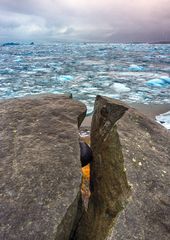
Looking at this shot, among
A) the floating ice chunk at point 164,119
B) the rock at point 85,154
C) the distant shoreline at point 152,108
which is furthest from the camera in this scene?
the distant shoreline at point 152,108

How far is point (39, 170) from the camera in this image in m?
2.99

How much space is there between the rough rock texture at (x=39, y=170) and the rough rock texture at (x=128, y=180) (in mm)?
419

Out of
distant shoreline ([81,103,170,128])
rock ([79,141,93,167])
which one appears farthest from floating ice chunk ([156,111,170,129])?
rock ([79,141,93,167])

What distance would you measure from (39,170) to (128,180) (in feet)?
3.20

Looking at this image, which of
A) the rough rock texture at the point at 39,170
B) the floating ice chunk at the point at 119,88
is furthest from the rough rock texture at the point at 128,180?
the floating ice chunk at the point at 119,88

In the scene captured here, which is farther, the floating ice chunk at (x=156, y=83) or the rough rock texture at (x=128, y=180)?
the floating ice chunk at (x=156, y=83)

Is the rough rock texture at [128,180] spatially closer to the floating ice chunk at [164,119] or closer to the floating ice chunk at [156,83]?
the floating ice chunk at [164,119]

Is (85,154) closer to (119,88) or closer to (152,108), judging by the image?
(152,108)

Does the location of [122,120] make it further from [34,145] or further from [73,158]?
[34,145]

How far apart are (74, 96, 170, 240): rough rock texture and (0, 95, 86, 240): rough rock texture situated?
0.42 metres

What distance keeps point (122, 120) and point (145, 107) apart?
10.6 m

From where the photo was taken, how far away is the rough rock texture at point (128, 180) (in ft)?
8.43

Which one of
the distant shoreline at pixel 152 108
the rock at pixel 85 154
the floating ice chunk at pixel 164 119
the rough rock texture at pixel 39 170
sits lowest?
the distant shoreline at pixel 152 108

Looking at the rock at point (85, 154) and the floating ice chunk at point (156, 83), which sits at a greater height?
the rock at point (85, 154)
